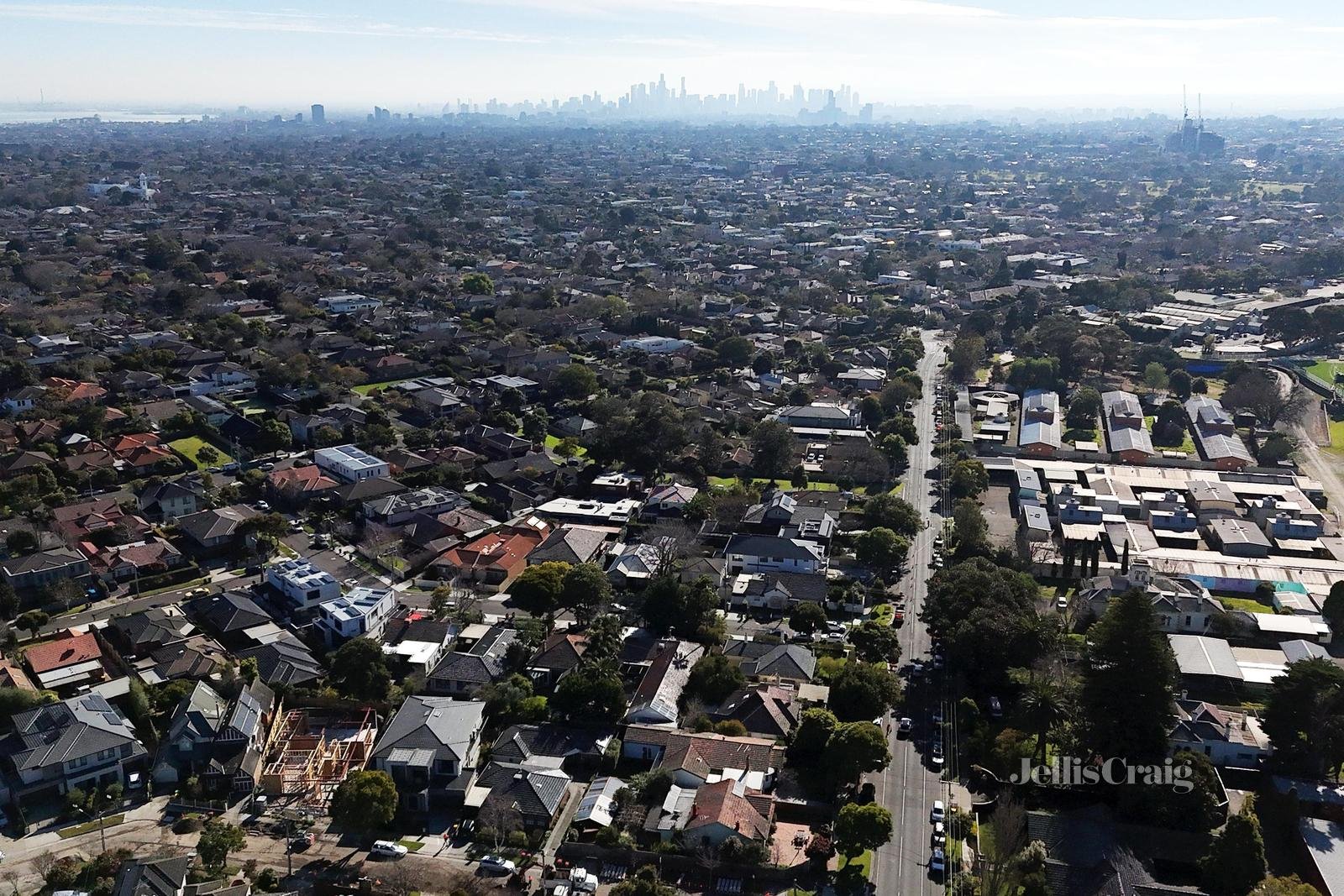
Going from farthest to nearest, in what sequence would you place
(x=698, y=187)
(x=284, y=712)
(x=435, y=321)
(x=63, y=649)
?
(x=698, y=187)
(x=435, y=321)
(x=63, y=649)
(x=284, y=712)

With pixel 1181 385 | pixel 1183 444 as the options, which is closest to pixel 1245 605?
pixel 1183 444

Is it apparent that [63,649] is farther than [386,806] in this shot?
Yes

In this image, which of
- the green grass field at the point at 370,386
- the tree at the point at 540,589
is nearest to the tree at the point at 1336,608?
the tree at the point at 540,589

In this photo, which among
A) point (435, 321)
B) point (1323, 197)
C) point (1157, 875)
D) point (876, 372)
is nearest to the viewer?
point (1157, 875)

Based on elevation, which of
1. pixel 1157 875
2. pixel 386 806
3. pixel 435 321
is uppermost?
pixel 435 321

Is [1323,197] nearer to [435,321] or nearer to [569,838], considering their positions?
[435,321]

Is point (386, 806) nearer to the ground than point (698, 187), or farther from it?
nearer to the ground

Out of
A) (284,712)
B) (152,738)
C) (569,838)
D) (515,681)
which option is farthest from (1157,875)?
(152,738)
